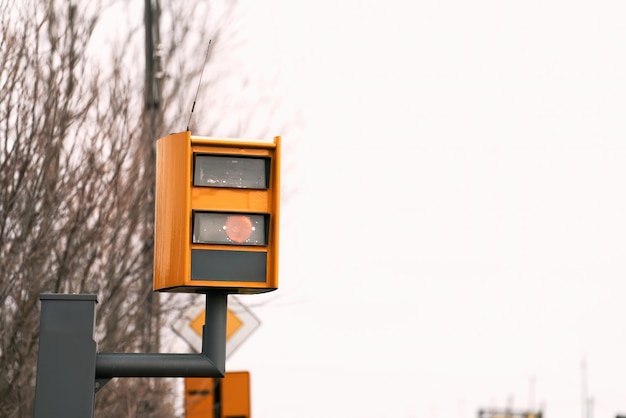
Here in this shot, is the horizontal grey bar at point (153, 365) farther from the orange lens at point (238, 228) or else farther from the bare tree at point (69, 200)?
the bare tree at point (69, 200)

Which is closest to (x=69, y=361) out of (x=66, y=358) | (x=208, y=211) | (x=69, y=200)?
(x=66, y=358)

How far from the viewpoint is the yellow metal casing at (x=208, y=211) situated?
500 cm

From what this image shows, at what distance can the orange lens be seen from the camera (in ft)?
16.6

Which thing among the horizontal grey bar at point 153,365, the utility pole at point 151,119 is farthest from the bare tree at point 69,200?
the horizontal grey bar at point 153,365

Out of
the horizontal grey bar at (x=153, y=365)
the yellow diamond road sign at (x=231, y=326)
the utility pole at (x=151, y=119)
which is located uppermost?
the utility pole at (x=151, y=119)

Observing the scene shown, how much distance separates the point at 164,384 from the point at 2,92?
501 centimetres

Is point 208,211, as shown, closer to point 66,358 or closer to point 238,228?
point 238,228

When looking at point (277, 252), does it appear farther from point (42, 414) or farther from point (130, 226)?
point (130, 226)

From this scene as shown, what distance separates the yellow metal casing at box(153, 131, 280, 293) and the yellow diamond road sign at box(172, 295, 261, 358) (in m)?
6.35

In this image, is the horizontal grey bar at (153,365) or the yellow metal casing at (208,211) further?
the horizontal grey bar at (153,365)

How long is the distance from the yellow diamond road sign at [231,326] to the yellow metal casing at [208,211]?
635 cm

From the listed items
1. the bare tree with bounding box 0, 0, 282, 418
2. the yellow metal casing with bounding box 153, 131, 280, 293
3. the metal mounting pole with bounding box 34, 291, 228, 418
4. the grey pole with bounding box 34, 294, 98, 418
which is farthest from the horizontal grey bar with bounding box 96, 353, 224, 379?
the bare tree with bounding box 0, 0, 282, 418

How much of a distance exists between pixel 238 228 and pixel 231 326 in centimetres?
656

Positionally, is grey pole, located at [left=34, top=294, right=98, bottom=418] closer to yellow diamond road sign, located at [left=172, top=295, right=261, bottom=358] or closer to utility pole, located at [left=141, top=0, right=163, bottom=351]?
yellow diamond road sign, located at [left=172, top=295, right=261, bottom=358]
